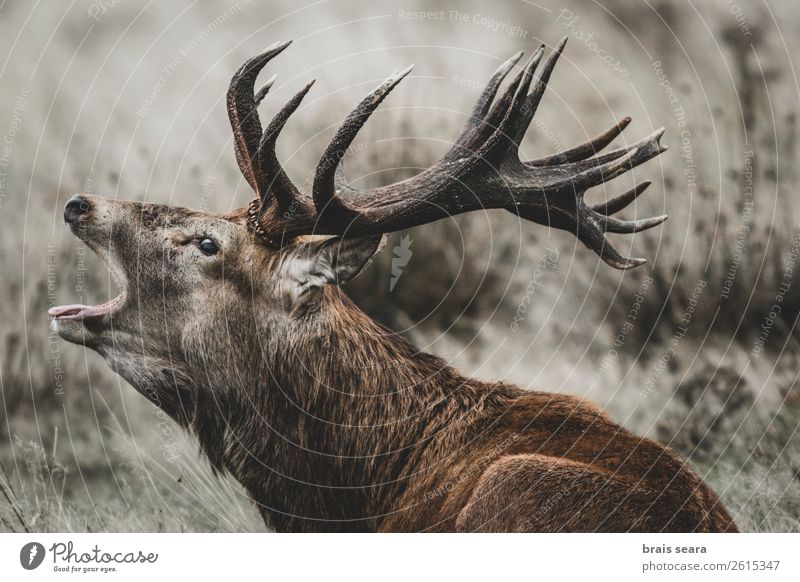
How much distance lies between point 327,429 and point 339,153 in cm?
155

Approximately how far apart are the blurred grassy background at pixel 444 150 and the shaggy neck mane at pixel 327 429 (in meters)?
2.64

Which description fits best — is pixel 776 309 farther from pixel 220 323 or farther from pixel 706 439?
pixel 220 323

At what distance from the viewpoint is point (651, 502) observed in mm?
5887

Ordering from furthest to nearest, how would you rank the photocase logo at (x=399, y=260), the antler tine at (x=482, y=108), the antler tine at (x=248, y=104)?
the photocase logo at (x=399, y=260)
the antler tine at (x=482, y=108)
the antler tine at (x=248, y=104)

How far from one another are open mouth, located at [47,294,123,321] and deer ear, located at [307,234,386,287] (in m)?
1.12

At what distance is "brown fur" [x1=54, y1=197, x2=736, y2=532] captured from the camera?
21.0 ft

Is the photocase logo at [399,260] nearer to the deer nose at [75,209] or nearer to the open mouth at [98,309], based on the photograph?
the open mouth at [98,309]

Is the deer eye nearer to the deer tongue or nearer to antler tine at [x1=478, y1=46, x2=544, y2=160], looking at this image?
the deer tongue

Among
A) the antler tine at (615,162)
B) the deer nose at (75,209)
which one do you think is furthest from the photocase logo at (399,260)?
the deer nose at (75,209)

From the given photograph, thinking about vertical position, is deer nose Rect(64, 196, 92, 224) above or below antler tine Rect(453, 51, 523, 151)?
below

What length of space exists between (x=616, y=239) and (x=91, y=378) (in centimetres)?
449
